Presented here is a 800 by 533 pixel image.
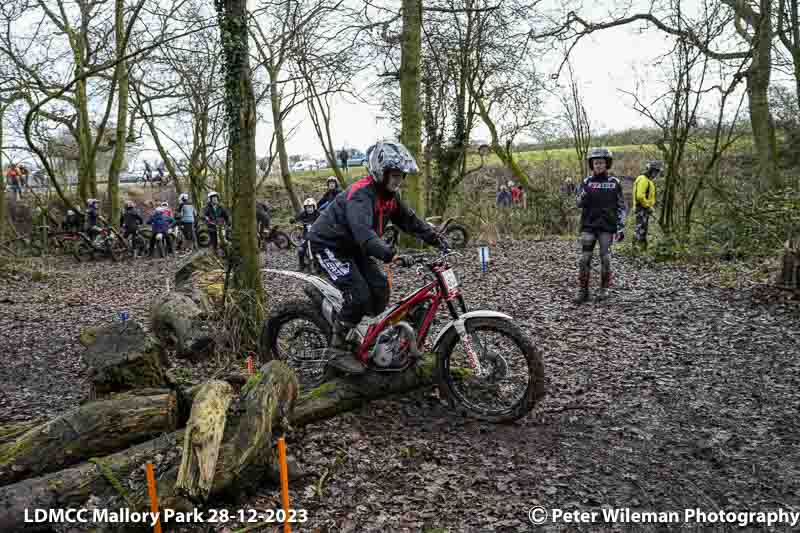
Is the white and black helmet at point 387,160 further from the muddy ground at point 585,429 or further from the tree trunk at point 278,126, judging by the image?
the tree trunk at point 278,126

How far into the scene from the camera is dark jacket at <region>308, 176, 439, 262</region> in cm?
424

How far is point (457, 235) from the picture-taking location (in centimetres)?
1437

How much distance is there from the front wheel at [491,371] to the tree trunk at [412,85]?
760 centimetres

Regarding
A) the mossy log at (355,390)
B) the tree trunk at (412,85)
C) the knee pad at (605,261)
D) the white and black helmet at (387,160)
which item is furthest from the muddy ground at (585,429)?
the tree trunk at (412,85)

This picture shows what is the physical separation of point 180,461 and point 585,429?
9.09 ft

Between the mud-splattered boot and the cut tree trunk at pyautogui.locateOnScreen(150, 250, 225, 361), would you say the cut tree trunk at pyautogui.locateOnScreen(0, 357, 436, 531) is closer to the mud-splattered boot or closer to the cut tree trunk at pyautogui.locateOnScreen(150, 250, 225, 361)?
the cut tree trunk at pyautogui.locateOnScreen(150, 250, 225, 361)

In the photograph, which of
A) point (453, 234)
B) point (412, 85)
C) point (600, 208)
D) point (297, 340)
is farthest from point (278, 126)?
point (297, 340)

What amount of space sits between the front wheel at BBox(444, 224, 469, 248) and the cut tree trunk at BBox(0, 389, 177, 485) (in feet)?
35.3

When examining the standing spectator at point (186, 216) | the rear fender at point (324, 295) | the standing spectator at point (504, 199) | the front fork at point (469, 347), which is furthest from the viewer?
the standing spectator at point (186, 216)

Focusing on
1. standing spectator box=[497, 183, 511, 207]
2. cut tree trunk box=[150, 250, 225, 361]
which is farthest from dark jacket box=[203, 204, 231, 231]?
standing spectator box=[497, 183, 511, 207]

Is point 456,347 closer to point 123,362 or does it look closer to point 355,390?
point 355,390

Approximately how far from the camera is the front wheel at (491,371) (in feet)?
13.9

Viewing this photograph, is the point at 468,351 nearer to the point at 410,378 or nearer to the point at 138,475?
the point at 410,378

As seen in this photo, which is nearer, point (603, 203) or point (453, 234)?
point (603, 203)
